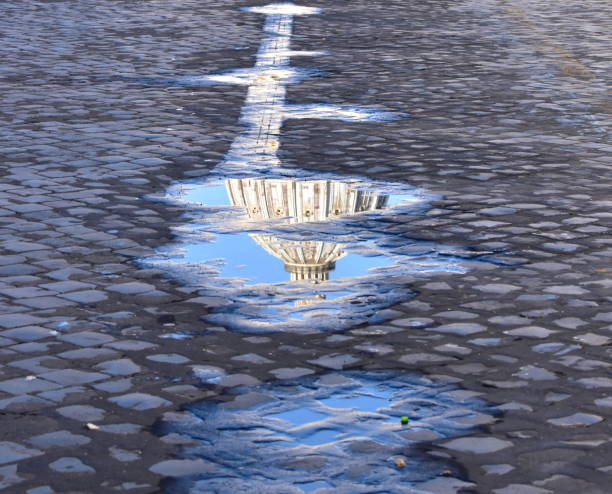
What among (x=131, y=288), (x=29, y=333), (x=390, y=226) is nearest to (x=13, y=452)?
(x=29, y=333)

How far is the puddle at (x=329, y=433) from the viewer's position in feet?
12.8

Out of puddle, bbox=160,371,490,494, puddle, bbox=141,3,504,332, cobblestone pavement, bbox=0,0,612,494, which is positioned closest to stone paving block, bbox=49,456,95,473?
cobblestone pavement, bbox=0,0,612,494

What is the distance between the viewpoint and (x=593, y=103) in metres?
11.4

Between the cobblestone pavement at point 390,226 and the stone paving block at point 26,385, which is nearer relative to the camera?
the cobblestone pavement at point 390,226

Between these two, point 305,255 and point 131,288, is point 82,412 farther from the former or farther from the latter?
point 305,255

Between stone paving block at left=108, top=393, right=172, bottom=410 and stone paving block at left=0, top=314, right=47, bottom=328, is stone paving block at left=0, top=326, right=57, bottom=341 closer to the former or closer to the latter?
stone paving block at left=0, top=314, right=47, bottom=328

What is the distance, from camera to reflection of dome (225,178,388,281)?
6.38 metres

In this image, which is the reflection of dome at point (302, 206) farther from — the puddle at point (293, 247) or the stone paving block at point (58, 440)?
the stone paving block at point (58, 440)

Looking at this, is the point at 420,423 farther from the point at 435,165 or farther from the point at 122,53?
the point at 122,53

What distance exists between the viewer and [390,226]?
711cm

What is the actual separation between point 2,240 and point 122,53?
27.6 feet

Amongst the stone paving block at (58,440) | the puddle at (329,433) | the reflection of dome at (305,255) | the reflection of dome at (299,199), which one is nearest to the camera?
the puddle at (329,433)

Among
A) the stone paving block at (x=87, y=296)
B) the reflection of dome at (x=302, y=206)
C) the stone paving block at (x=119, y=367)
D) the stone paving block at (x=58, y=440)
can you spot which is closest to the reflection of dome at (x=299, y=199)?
the reflection of dome at (x=302, y=206)

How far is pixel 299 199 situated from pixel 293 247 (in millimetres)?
1089
